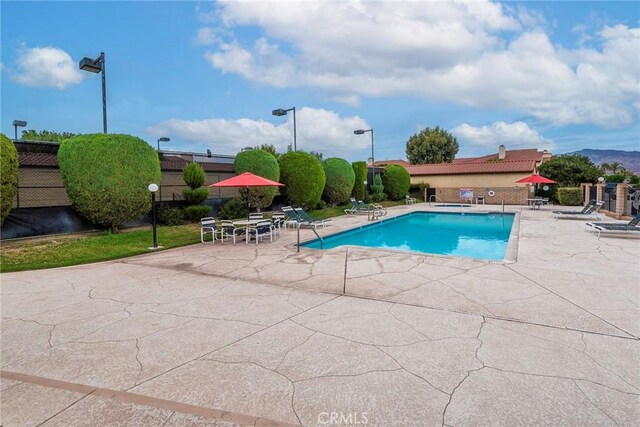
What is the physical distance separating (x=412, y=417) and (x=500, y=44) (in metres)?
14.8

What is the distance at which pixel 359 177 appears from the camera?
2284 cm

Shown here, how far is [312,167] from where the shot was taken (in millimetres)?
17000

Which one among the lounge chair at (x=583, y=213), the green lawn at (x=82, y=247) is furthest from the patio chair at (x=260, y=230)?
the lounge chair at (x=583, y=213)

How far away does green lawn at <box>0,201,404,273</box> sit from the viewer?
7.66 metres

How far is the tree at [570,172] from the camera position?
25812 mm

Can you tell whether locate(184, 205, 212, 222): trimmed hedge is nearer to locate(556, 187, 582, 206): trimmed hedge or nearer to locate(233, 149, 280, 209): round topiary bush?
locate(233, 149, 280, 209): round topiary bush

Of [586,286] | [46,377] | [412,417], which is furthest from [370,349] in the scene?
[586,286]

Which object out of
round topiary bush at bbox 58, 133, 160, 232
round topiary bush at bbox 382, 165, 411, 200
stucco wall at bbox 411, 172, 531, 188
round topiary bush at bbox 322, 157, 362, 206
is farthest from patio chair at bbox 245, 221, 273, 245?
stucco wall at bbox 411, 172, 531, 188

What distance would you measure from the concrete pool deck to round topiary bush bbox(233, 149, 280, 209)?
879cm

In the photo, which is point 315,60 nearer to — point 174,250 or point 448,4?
point 448,4

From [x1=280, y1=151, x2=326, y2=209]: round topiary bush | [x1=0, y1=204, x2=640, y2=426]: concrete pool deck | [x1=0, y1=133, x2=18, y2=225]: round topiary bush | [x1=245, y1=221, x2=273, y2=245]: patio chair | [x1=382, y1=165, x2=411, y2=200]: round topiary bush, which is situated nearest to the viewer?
[x1=0, y1=204, x2=640, y2=426]: concrete pool deck

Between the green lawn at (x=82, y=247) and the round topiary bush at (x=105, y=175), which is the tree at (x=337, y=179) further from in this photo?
the round topiary bush at (x=105, y=175)

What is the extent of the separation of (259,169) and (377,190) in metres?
12.9

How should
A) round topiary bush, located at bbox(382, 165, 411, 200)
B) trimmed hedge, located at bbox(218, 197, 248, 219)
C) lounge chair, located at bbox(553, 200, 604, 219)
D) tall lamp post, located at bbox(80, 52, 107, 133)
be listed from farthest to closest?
1. round topiary bush, located at bbox(382, 165, 411, 200)
2. lounge chair, located at bbox(553, 200, 604, 219)
3. trimmed hedge, located at bbox(218, 197, 248, 219)
4. tall lamp post, located at bbox(80, 52, 107, 133)
